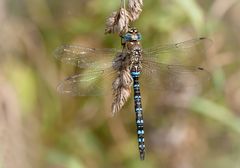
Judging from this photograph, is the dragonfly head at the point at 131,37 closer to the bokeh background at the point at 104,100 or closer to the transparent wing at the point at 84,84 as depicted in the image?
the transparent wing at the point at 84,84

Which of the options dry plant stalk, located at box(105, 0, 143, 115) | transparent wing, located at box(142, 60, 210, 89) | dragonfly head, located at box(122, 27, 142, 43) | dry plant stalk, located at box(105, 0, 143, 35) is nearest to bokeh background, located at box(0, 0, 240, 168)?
transparent wing, located at box(142, 60, 210, 89)

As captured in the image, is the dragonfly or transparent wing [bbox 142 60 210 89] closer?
the dragonfly

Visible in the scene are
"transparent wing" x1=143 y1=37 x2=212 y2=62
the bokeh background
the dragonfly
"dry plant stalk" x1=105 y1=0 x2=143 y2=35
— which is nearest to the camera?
"dry plant stalk" x1=105 y1=0 x2=143 y2=35

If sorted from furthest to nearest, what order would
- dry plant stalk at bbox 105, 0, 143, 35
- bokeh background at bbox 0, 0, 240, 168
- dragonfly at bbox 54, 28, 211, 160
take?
bokeh background at bbox 0, 0, 240, 168 < dragonfly at bbox 54, 28, 211, 160 < dry plant stalk at bbox 105, 0, 143, 35

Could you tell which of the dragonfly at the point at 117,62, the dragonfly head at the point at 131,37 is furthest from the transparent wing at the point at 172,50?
the dragonfly head at the point at 131,37

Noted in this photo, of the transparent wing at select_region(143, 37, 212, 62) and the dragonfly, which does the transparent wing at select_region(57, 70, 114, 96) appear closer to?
the dragonfly

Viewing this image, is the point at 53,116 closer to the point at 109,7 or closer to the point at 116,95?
the point at 109,7

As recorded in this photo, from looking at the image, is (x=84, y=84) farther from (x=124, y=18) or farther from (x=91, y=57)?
(x=124, y=18)

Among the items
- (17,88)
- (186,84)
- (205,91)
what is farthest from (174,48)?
(17,88)

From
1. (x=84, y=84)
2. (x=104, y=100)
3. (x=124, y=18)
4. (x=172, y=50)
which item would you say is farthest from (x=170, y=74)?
(x=124, y=18)
